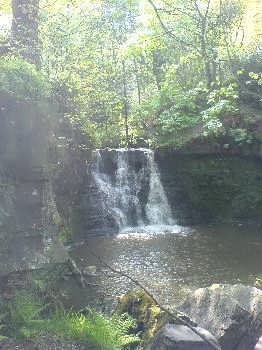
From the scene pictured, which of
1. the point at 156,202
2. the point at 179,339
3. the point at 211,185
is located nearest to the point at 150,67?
the point at 211,185

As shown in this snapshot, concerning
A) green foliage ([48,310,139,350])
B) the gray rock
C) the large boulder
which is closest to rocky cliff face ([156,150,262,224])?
the large boulder

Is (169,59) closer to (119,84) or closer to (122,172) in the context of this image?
(119,84)

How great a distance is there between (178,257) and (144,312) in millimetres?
4196

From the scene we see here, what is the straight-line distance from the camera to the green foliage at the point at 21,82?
6.28m

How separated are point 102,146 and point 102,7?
6977 mm

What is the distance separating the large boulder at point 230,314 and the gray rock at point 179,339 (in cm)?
38

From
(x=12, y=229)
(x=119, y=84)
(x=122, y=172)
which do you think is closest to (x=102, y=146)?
(x=122, y=172)

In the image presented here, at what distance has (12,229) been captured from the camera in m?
5.57

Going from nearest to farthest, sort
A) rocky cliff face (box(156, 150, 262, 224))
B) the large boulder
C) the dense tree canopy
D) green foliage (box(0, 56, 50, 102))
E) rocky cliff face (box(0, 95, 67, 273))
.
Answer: the large boulder
rocky cliff face (box(0, 95, 67, 273))
green foliage (box(0, 56, 50, 102))
the dense tree canopy
rocky cliff face (box(156, 150, 262, 224))

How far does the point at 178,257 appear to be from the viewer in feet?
31.0

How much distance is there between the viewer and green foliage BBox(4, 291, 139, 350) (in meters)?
4.30

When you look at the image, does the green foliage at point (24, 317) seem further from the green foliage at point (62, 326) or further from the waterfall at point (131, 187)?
the waterfall at point (131, 187)

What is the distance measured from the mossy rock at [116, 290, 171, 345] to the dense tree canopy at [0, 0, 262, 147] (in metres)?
4.31

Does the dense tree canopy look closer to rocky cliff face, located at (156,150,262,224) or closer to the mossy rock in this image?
rocky cliff face, located at (156,150,262,224)
